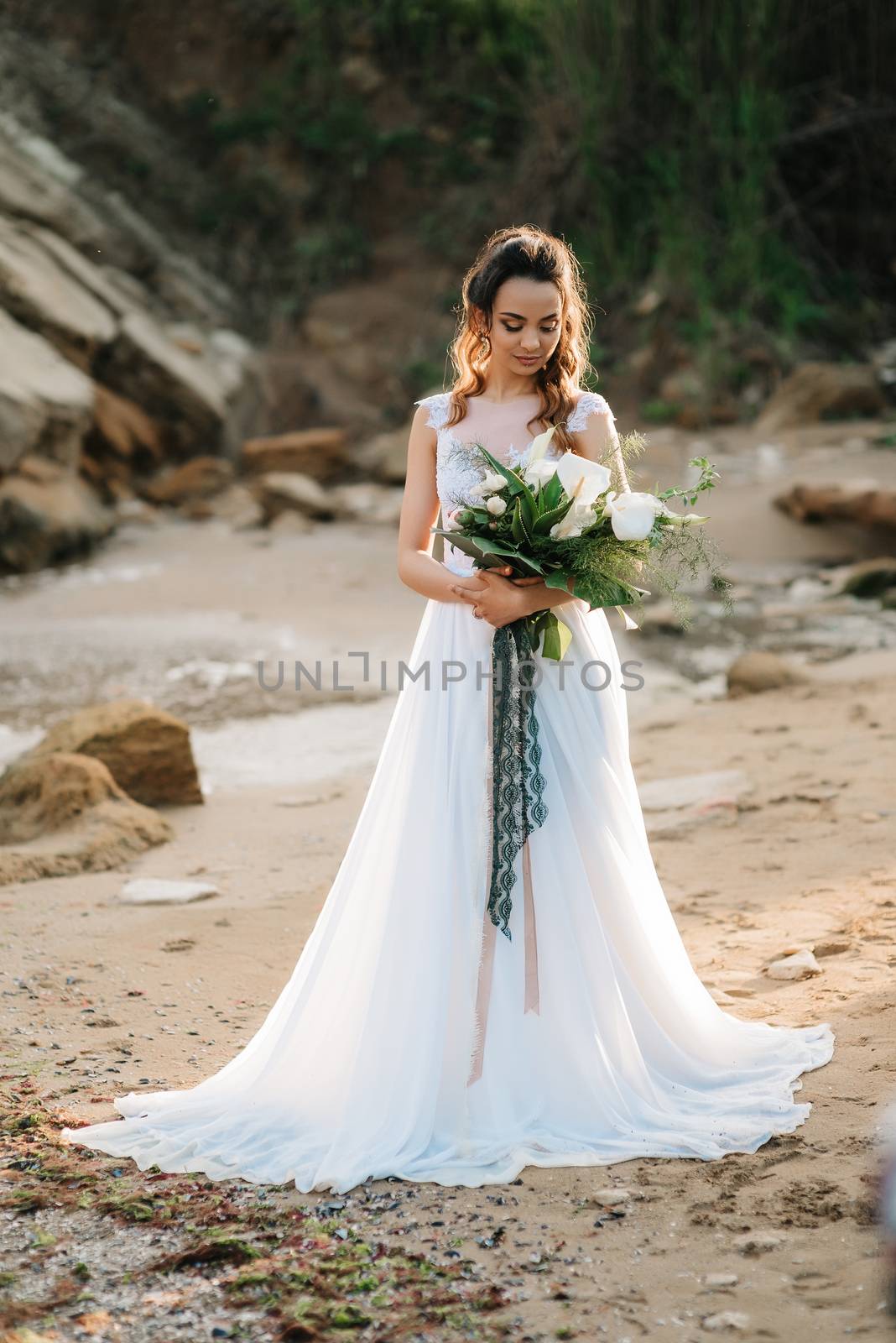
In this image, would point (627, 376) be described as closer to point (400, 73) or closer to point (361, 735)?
point (400, 73)

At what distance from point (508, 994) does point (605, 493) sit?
112cm

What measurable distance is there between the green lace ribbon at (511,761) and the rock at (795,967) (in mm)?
1214

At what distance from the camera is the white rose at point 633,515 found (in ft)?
9.47

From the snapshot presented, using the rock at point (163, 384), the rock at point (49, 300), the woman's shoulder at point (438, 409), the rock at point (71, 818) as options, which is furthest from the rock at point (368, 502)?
the woman's shoulder at point (438, 409)

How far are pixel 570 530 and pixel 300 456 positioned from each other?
1106 centimetres

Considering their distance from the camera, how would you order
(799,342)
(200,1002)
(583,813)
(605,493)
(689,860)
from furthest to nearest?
(799,342) → (689,860) → (200,1002) → (583,813) → (605,493)

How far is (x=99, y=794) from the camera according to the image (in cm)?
562

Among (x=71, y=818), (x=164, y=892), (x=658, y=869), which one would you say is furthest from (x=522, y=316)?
(x=71, y=818)

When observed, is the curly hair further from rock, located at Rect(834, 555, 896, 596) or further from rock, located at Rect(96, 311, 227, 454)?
rock, located at Rect(96, 311, 227, 454)

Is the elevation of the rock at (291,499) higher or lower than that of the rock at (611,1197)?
higher

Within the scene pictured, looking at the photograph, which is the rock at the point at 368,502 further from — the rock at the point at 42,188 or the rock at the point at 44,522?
the rock at the point at 42,188

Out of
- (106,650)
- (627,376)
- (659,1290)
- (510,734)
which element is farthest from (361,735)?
(627,376)

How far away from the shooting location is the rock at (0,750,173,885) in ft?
17.4

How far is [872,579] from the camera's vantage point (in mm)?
Result: 9492
